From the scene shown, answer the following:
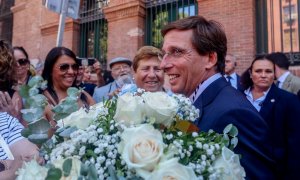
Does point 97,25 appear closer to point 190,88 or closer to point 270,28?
point 270,28

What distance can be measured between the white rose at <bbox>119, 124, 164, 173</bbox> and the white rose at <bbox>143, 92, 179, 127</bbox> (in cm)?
8

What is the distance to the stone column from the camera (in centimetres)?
1028

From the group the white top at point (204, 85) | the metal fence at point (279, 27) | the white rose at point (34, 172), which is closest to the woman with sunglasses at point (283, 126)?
the white top at point (204, 85)

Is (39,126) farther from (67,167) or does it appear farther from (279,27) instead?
(279,27)

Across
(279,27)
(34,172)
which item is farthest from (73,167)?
(279,27)

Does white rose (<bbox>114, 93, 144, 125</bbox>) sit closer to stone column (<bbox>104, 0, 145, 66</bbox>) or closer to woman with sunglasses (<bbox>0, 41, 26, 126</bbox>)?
woman with sunglasses (<bbox>0, 41, 26, 126</bbox>)

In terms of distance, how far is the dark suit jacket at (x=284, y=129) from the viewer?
3.32 m

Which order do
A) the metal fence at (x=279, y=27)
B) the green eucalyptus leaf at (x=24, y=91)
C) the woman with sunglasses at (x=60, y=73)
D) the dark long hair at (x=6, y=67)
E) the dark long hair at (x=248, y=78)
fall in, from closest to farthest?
the green eucalyptus leaf at (x=24, y=91), the dark long hair at (x=6, y=67), the woman with sunglasses at (x=60, y=73), the dark long hair at (x=248, y=78), the metal fence at (x=279, y=27)

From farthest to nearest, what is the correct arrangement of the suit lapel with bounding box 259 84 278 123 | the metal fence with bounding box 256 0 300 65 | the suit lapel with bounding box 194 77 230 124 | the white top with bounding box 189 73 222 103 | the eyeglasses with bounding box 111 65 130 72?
1. the metal fence with bounding box 256 0 300 65
2. the eyeglasses with bounding box 111 65 130 72
3. the suit lapel with bounding box 259 84 278 123
4. the white top with bounding box 189 73 222 103
5. the suit lapel with bounding box 194 77 230 124

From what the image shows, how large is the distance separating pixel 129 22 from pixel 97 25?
76.1 inches

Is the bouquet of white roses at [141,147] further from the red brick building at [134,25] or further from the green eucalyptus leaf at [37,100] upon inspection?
the red brick building at [134,25]

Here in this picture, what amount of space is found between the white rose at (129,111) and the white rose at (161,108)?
3 centimetres

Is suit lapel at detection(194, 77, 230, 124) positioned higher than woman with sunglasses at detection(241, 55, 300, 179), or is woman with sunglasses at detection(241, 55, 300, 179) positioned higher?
suit lapel at detection(194, 77, 230, 124)

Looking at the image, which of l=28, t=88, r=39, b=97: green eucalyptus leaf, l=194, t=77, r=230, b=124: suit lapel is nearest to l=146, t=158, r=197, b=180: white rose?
l=28, t=88, r=39, b=97: green eucalyptus leaf
